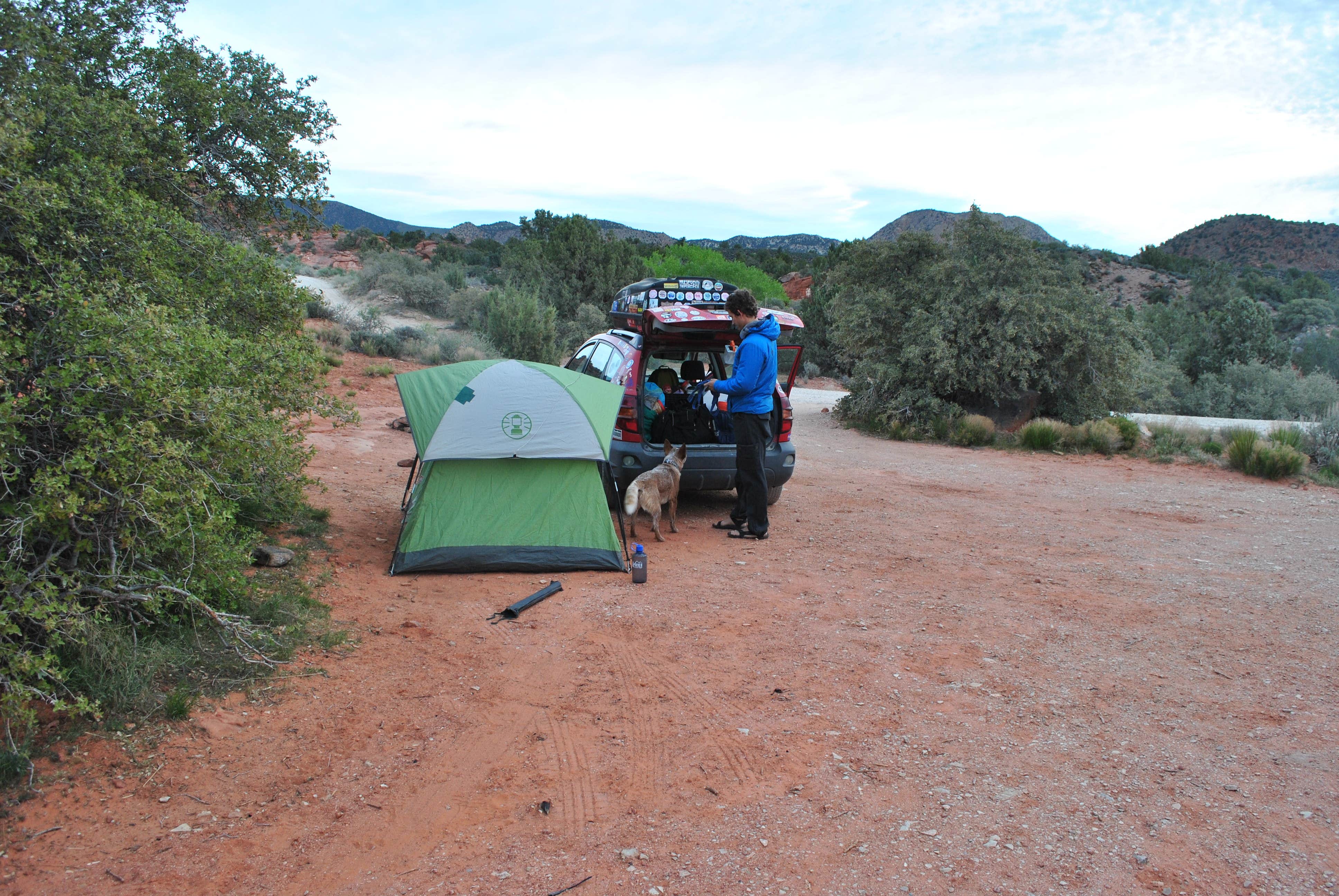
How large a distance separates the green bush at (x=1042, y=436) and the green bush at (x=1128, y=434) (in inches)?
33.5

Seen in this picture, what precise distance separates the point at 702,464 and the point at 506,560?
226 cm


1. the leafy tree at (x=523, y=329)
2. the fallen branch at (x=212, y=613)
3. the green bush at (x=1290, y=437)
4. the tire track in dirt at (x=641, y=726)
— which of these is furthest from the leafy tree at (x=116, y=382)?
the leafy tree at (x=523, y=329)

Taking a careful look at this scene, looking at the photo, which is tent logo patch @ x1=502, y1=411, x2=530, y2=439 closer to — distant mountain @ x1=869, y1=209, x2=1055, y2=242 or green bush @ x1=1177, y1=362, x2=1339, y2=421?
distant mountain @ x1=869, y1=209, x2=1055, y2=242

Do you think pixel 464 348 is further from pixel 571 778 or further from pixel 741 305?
pixel 571 778

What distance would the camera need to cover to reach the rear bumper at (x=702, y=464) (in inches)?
296

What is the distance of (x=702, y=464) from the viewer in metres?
7.68

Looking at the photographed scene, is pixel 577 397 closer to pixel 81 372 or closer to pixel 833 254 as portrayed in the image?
pixel 81 372

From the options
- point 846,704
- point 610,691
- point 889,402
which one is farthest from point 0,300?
point 889,402

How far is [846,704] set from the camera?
424cm

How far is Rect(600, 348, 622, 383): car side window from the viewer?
7.58 m

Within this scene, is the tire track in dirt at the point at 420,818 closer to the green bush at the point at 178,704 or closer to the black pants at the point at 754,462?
the green bush at the point at 178,704

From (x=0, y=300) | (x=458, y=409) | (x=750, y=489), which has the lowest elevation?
(x=750, y=489)

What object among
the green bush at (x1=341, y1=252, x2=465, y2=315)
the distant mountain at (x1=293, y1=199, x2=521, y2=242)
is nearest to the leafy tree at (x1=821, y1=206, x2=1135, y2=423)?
the green bush at (x1=341, y1=252, x2=465, y2=315)

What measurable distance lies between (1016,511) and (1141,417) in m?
10.6
